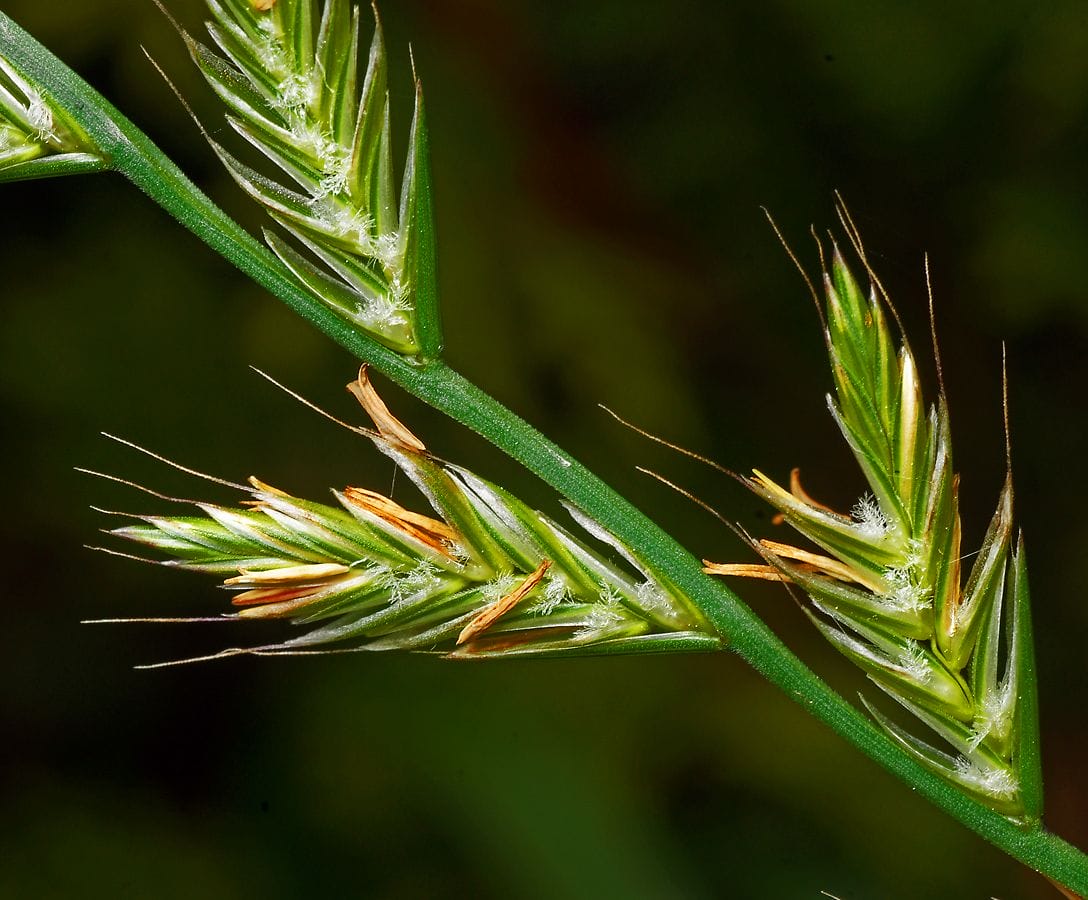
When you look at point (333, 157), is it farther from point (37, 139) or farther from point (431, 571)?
point (431, 571)

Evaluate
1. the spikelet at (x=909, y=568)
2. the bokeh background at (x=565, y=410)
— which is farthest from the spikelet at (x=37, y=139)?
the bokeh background at (x=565, y=410)

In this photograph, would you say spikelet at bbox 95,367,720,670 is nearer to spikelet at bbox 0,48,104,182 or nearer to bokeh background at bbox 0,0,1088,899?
spikelet at bbox 0,48,104,182

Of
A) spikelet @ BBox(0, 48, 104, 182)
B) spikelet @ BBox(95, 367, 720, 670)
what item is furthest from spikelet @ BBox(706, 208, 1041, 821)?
spikelet @ BBox(0, 48, 104, 182)

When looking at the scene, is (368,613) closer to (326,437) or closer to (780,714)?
(326,437)

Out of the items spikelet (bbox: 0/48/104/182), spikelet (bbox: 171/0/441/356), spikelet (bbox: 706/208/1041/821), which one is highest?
spikelet (bbox: 0/48/104/182)

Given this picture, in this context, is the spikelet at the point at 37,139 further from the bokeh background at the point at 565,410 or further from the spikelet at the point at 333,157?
the bokeh background at the point at 565,410

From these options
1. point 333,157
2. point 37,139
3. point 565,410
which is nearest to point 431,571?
point 333,157

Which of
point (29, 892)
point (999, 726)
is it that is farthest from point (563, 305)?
point (29, 892)
